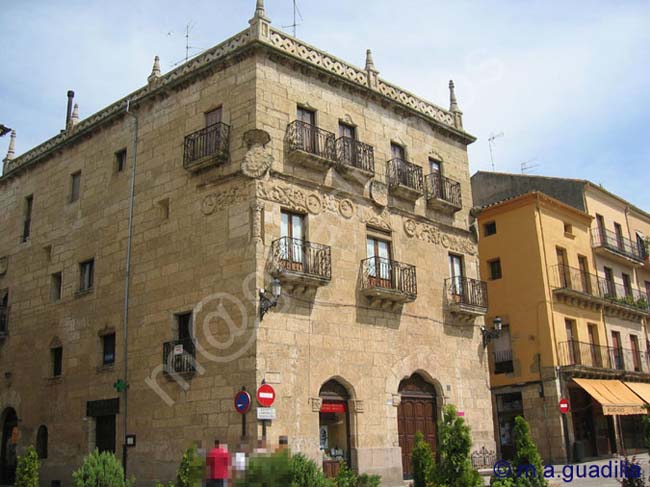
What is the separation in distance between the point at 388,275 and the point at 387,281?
191 millimetres

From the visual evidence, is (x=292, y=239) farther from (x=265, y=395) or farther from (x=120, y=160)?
(x=120, y=160)

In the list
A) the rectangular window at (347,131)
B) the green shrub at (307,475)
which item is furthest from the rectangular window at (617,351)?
the green shrub at (307,475)

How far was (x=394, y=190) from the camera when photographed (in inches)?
791

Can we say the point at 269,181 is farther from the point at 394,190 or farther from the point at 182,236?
the point at 394,190

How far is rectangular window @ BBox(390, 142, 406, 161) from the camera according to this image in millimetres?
20906

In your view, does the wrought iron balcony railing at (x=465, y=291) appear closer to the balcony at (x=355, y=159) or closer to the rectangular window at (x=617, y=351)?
the balcony at (x=355, y=159)

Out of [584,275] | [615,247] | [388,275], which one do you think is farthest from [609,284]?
[388,275]

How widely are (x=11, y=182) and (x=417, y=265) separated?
15206mm

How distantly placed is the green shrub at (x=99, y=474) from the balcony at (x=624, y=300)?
74.2ft

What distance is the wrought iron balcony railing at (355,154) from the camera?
A: 741 inches

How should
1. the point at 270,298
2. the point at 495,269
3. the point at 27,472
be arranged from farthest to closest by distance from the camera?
the point at 495,269 < the point at 27,472 < the point at 270,298

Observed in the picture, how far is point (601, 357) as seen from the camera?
2778cm


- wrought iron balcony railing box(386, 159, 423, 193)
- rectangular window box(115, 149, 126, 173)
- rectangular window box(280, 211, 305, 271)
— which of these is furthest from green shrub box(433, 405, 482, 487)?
rectangular window box(115, 149, 126, 173)

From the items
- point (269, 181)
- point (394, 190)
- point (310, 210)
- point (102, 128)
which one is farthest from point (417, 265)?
point (102, 128)
